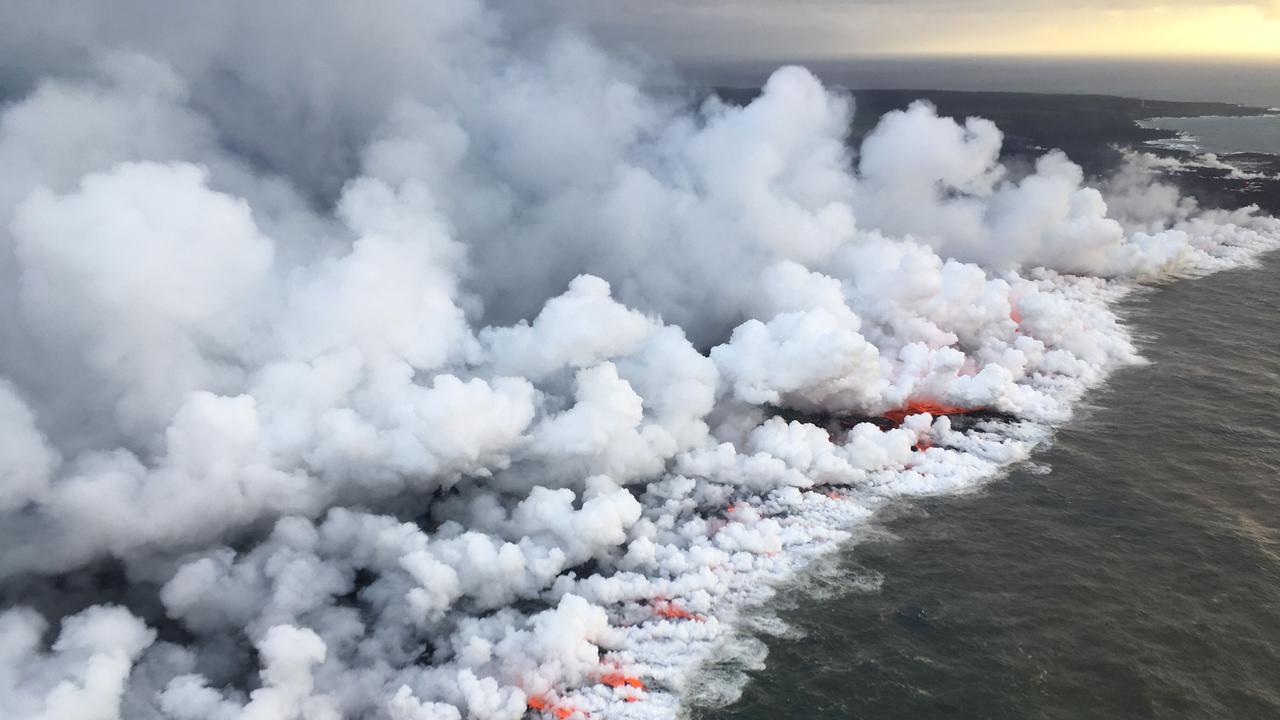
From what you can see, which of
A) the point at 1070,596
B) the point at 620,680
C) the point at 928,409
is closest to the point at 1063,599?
the point at 1070,596

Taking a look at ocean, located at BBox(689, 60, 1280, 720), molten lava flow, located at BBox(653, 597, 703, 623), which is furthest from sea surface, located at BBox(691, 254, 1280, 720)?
molten lava flow, located at BBox(653, 597, 703, 623)

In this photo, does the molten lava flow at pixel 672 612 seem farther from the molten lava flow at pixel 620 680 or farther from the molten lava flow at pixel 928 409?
the molten lava flow at pixel 928 409

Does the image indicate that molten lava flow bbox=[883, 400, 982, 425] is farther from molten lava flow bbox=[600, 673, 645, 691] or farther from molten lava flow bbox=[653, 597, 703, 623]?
molten lava flow bbox=[600, 673, 645, 691]

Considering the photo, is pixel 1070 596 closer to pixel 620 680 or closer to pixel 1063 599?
pixel 1063 599

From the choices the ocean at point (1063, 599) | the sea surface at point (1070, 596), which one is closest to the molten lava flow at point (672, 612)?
the ocean at point (1063, 599)

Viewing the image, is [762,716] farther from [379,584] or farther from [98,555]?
[98,555]

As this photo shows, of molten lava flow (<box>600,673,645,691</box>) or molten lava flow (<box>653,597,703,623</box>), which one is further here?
molten lava flow (<box>653,597,703,623</box>)
